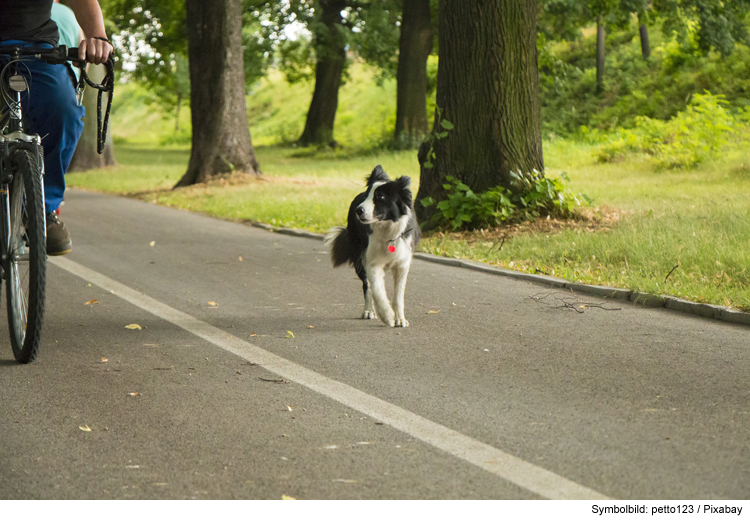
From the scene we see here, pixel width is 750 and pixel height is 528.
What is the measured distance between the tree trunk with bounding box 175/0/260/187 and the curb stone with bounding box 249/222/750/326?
10351mm

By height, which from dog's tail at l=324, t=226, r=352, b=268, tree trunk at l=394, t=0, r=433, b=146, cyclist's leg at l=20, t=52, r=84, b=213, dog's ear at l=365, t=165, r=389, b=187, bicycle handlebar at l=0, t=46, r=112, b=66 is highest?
tree trunk at l=394, t=0, r=433, b=146

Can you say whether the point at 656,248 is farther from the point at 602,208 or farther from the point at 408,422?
the point at 408,422

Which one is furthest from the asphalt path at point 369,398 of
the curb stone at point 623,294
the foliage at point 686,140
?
the foliage at point 686,140

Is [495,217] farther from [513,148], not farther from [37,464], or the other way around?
[37,464]

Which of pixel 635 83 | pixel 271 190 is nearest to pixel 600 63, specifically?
pixel 635 83

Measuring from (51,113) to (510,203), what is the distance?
674cm

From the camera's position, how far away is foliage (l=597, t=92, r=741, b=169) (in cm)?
1870

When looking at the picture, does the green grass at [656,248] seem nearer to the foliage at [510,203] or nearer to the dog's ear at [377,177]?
the foliage at [510,203]

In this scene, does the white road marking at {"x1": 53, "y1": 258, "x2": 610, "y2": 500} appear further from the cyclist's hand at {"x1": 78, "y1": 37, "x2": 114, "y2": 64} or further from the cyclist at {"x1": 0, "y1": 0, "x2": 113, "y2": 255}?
the cyclist's hand at {"x1": 78, "y1": 37, "x2": 114, "y2": 64}

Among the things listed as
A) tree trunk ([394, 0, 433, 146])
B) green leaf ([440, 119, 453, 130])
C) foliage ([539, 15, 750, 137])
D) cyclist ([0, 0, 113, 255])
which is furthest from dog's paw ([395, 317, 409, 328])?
foliage ([539, 15, 750, 137])

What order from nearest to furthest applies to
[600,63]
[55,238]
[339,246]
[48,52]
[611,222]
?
[48,52], [55,238], [339,246], [611,222], [600,63]

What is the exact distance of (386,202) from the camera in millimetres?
5844

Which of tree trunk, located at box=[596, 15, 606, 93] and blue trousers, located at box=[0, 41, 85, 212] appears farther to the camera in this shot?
tree trunk, located at box=[596, 15, 606, 93]

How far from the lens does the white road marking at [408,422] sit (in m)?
3.12
